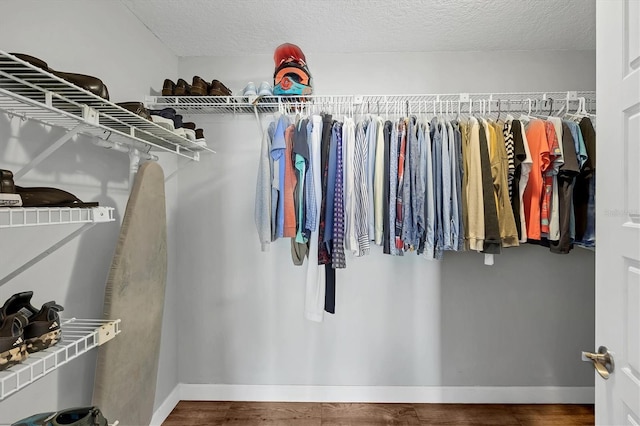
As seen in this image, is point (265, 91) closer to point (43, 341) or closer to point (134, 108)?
point (134, 108)

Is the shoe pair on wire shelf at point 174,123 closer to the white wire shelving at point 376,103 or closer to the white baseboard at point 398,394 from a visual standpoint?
the white wire shelving at point 376,103

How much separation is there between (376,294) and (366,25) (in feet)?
5.47

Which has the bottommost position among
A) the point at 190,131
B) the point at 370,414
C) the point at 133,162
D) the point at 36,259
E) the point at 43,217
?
the point at 370,414

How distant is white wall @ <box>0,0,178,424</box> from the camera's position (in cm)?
112

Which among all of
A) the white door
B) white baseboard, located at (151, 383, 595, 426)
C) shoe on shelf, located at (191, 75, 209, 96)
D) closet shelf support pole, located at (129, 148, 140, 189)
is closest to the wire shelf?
closet shelf support pole, located at (129, 148, 140, 189)

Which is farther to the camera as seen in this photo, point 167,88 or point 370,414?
point 370,414

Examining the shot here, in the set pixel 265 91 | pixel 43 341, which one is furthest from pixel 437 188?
pixel 43 341

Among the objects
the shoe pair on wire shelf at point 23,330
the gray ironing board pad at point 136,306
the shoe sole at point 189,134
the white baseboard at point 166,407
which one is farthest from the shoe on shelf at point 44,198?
the white baseboard at point 166,407

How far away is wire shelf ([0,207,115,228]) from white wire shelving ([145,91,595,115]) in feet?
3.86

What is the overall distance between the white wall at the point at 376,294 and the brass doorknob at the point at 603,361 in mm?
1328

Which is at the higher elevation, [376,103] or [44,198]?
[376,103]

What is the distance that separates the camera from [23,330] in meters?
0.89

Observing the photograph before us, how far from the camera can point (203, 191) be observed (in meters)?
2.33

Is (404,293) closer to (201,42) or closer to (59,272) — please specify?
(59,272)
